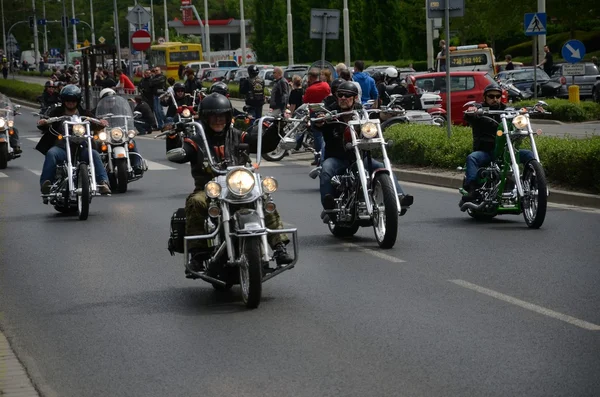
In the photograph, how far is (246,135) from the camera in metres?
10.1

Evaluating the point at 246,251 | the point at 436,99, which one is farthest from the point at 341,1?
the point at 246,251

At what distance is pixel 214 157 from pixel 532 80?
35.7m

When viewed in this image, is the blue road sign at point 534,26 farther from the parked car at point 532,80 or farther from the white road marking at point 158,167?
the parked car at point 532,80

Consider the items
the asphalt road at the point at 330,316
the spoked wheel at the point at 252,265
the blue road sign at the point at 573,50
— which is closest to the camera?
the asphalt road at the point at 330,316

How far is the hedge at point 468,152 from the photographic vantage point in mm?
16766

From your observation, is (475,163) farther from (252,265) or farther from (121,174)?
(121,174)

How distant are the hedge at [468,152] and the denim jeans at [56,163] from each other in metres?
5.92

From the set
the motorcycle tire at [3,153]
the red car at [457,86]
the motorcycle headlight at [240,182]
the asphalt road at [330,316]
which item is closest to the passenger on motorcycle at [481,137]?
the asphalt road at [330,316]

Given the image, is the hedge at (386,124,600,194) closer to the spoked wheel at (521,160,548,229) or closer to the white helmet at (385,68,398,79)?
the spoked wheel at (521,160,548,229)

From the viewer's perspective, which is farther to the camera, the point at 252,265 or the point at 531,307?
the point at 531,307

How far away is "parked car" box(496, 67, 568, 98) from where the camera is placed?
4341 cm

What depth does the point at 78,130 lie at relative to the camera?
1653 cm

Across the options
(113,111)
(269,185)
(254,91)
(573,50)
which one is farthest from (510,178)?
(573,50)

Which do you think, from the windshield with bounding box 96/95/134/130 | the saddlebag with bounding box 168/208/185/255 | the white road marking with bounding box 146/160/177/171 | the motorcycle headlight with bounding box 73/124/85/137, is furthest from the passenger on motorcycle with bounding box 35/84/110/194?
the white road marking with bounding box 146/160/177/171
